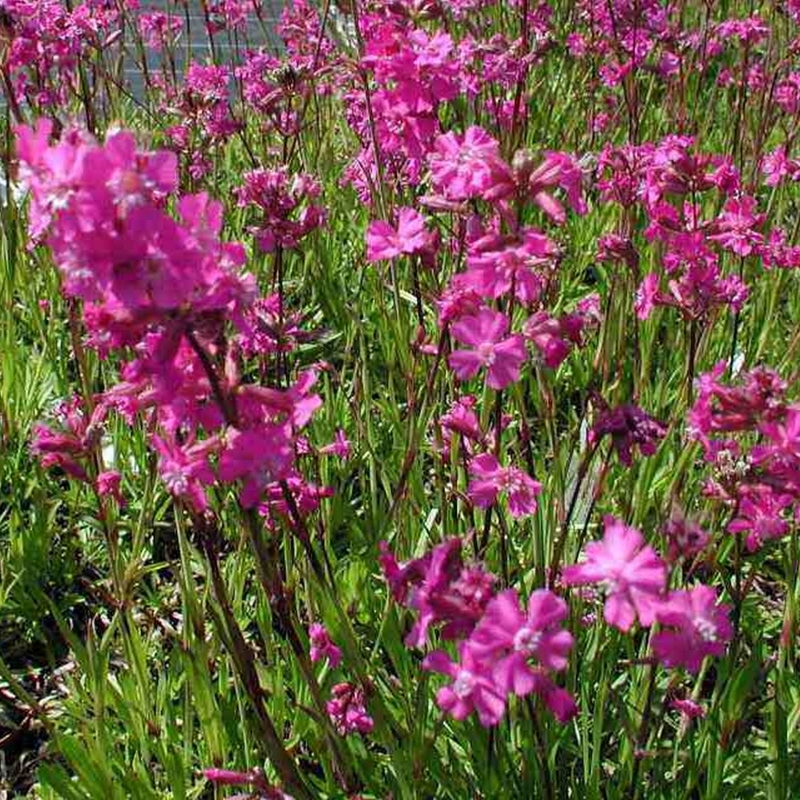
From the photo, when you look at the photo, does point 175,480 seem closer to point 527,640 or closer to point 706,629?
point 527,640

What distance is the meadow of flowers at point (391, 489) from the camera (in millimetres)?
1240

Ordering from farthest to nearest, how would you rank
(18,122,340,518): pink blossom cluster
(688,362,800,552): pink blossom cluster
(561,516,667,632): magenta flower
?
(688,362,800,552): pink blossom cluster
(561,516,667,632): magenta flower
(18,122,340,518): pink blossom cluster

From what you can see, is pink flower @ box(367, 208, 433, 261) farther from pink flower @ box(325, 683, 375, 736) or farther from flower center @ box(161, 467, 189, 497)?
pink flower @ box(325, 683, 375, 736)

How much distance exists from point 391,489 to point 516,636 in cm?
121

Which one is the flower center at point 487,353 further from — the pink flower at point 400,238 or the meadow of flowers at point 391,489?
the pink flower at point 400,238

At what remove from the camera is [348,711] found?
1.83 m

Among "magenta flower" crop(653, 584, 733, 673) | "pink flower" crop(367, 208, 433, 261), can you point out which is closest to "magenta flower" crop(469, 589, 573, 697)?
"magenta flower" crop(653, 584, 733, 673)

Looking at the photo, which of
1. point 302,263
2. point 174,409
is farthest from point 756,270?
point 174,409

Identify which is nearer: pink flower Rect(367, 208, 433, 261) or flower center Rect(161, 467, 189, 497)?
flower center Rect(161, 467, 189, 497)

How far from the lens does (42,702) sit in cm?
232

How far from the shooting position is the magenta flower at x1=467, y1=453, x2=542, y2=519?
1632 millimetres

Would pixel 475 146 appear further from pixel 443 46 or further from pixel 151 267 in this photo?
pixel 151 267

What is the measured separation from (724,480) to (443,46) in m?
1.01

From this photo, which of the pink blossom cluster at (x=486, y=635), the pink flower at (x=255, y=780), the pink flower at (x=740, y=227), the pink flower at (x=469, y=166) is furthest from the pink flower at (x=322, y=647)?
the pink flower at (x=740, y=227)
